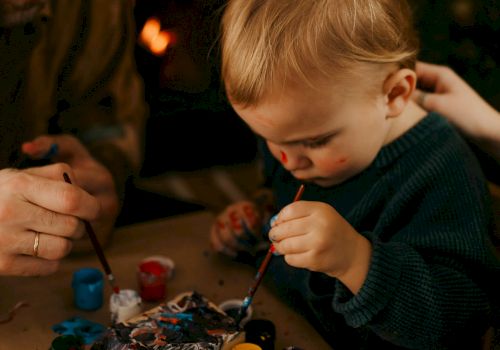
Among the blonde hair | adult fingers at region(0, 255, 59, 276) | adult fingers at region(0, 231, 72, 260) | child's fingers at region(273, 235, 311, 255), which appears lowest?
adult fingers at region(0, 255, 59, 276)

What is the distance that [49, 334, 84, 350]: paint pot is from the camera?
44.8 inches

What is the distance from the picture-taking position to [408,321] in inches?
44.5

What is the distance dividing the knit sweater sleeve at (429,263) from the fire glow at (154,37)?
95 cm

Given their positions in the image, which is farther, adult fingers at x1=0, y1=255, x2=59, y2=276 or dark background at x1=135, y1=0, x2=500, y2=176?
dark background at x1=135, y1=0, x2=500, y2=176

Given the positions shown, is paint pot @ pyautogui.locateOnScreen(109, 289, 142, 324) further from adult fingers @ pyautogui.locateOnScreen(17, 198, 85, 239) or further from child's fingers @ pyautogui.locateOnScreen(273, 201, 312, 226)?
child's fingers @ pyautogui.locateOnScreen(273, 201, 312, 226)

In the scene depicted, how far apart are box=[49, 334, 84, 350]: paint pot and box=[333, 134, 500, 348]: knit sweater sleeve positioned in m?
0.49

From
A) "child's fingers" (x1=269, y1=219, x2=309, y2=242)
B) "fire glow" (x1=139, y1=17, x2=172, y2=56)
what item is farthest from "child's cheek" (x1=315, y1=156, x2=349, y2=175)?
"fire glow" (x1=139, y1=17, x2=172, y2=56)

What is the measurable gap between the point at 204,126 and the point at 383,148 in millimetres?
1103

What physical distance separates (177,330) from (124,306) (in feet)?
0.51

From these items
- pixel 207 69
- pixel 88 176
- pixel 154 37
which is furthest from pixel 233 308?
pixel 154 37

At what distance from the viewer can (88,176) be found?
1511 mm

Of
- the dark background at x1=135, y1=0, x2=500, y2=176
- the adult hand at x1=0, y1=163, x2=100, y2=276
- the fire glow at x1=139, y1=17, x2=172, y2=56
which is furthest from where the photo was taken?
the fire glow at x1=139, y1=17, x2=172, y2=56

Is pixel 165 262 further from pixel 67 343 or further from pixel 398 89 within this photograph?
pixel 398 89

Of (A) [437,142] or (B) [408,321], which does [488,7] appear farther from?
(B) [408,321]
